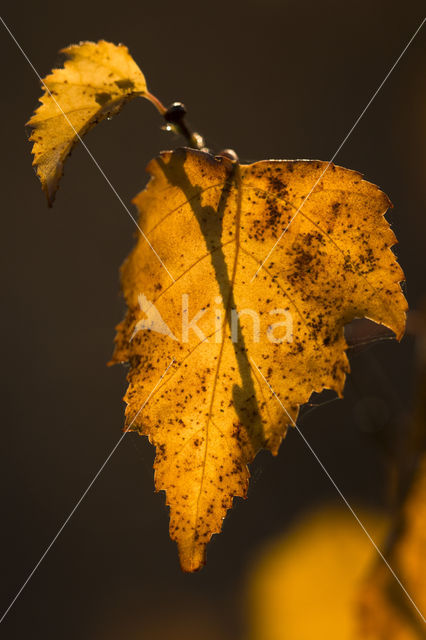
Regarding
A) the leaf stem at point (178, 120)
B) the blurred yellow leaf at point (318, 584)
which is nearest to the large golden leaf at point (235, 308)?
the leaf stem at point (178, 120)

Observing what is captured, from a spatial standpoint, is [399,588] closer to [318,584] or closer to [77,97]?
[77,97]

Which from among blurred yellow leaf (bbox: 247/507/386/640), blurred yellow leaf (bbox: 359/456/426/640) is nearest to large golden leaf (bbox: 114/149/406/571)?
blurred yellow leaf (bbox: 359/456/426/640)

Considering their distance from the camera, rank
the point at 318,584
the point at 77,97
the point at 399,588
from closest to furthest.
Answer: the point at 77,97, the point at 399,588, the point at 318,584

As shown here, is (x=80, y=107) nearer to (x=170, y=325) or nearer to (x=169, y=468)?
(x=170, y=325)

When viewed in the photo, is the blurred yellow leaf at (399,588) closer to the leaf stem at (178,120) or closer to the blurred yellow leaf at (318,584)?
the leaf stem at (178,120)

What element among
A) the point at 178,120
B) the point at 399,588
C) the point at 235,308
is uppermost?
the point at 178,120

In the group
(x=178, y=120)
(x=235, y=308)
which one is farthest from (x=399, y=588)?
(x=178, y=120)

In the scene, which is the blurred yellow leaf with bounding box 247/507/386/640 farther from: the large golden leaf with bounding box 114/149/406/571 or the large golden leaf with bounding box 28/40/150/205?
the large golden leaf with bounding box 28/40/150/205
